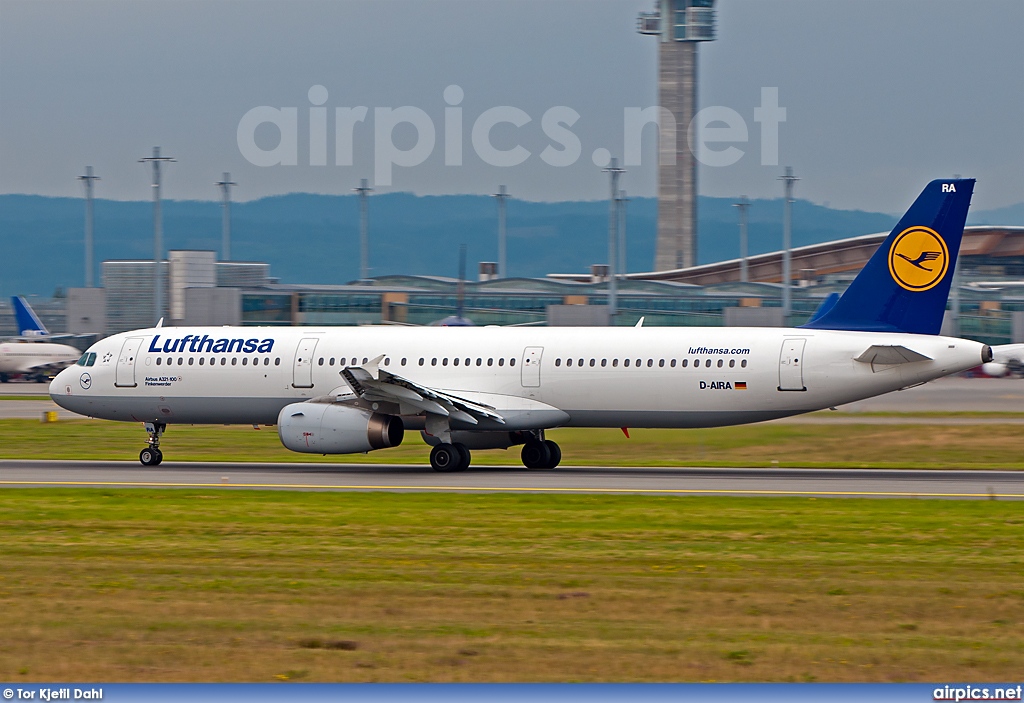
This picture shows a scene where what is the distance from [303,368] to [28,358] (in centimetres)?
6111

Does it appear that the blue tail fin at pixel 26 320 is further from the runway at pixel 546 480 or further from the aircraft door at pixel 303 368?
the aircraft door at pixel 303 368

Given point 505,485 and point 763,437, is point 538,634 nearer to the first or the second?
point 505,485

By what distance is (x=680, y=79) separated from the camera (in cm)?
17175

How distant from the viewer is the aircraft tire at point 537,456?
105ft

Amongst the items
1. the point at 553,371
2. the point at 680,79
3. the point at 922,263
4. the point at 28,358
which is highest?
the point at 680,79

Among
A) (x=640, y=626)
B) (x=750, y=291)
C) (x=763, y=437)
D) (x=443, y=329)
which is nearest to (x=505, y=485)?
(x=443, y=329)

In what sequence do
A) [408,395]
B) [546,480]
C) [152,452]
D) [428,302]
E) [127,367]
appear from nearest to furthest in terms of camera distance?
[546,480] → [408,395] → [152,452] → [127,367] → [428,302]

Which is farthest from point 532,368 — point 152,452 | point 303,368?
point 152,452

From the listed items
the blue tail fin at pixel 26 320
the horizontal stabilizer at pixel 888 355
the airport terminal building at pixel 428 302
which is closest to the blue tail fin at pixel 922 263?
the horizontal stabilizer at pixel 888 355

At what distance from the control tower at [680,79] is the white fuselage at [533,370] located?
14362 cm

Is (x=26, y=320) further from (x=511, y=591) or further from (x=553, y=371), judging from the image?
(x=511, y=591)

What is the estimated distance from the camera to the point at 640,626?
42.0ft

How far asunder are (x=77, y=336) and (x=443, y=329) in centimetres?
6959

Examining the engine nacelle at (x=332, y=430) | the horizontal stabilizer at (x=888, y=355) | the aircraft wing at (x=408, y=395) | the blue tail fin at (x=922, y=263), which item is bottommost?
the engine nacelle at (x=332, y=430)
